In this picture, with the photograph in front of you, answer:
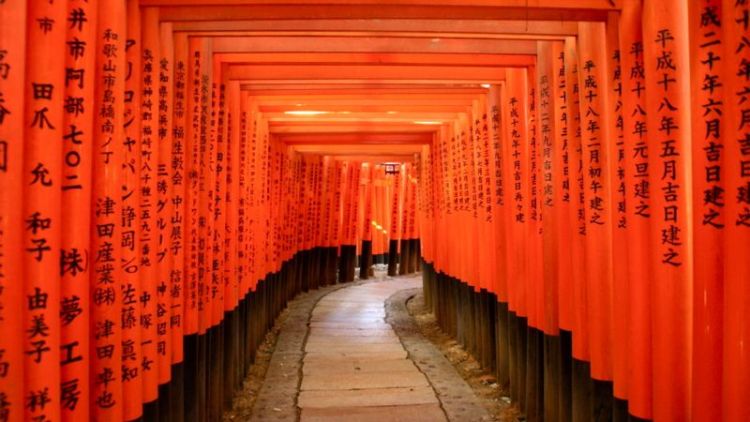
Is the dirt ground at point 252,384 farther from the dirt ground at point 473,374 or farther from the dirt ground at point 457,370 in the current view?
the dirt ground at point 473,374

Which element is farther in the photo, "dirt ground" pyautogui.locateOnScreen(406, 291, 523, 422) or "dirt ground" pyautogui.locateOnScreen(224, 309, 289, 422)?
"dirt ground" pyautogui.locateOnScreen(224, 309, 289, 422)

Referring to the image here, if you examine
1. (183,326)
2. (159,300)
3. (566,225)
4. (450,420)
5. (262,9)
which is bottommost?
(450,420)

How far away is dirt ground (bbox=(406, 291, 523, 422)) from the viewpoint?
599 cm

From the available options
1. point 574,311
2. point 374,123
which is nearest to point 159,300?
point 574,311

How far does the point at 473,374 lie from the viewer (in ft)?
24.1

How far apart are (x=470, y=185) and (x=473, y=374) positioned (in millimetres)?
2556

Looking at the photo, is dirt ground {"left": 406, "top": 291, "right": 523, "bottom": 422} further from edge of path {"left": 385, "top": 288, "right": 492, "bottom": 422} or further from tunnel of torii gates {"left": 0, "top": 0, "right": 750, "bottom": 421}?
tunnel of torii gates {"left": 0, "top": 0, "right": 750, "bottom": 421}

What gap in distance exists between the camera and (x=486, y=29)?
4422 mm

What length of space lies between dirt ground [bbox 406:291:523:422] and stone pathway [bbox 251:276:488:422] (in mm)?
139

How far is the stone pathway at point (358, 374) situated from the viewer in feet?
19.6

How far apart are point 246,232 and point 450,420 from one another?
349 cm

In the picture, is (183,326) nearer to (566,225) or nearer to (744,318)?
(566,225)

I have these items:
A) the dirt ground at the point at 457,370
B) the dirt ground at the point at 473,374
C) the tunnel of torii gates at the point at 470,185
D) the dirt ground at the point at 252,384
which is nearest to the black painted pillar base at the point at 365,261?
the dirt ground at the point at 473,374

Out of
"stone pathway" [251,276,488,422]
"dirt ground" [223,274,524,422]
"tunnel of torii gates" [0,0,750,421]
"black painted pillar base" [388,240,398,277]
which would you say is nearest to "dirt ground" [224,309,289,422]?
"dirt ground" [223,274,524,422]
